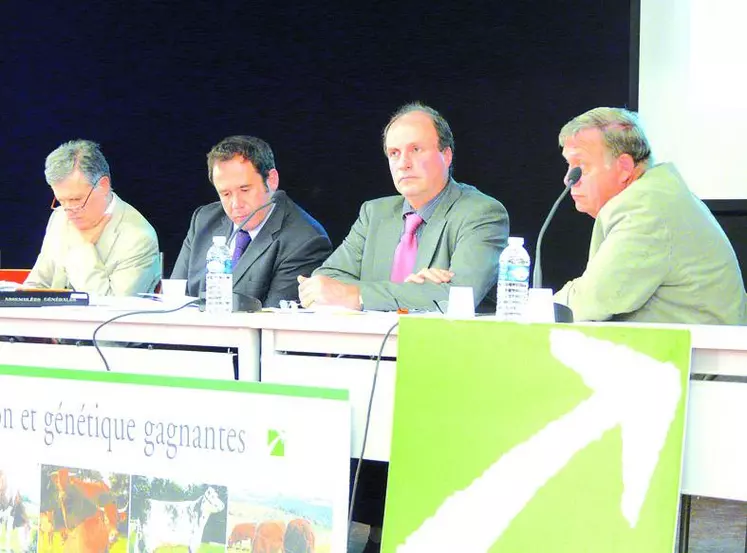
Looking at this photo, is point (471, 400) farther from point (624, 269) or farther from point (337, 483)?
point (624, 269)

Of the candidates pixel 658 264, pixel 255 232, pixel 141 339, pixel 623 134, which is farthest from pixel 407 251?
pixel 141 339

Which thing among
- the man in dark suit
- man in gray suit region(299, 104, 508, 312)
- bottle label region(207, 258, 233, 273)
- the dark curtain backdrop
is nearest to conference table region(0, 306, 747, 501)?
bottle label region(207, 258, 233, 273)

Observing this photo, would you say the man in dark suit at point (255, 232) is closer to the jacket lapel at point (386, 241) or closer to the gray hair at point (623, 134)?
the jacket lapel at point (386, 241)

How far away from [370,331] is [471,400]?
0.91 ft

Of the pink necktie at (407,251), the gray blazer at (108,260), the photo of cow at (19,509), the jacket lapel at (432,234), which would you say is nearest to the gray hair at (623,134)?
the jacket lapel at (432,234)

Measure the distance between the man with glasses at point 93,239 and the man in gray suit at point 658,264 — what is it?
5.09ft

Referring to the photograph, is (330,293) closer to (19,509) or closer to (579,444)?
(19,509)

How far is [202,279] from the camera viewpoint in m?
3.14

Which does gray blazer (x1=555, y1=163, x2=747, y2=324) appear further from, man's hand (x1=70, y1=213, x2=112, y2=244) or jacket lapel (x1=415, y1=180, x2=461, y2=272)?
man's hand (x1=70, y1=213, x2=112, y2=244)

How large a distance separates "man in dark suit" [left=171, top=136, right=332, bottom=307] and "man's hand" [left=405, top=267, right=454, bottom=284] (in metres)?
0.62

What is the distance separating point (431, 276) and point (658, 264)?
0.60 metres

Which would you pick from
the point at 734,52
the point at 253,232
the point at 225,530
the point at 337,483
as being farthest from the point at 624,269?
the point at 734,52

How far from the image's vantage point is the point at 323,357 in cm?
178

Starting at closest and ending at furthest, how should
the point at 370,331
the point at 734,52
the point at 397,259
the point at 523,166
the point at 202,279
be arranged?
the point at 370,331
the point at 397,259
the point at 202,279
the point at 734,52
the point at 523,166
